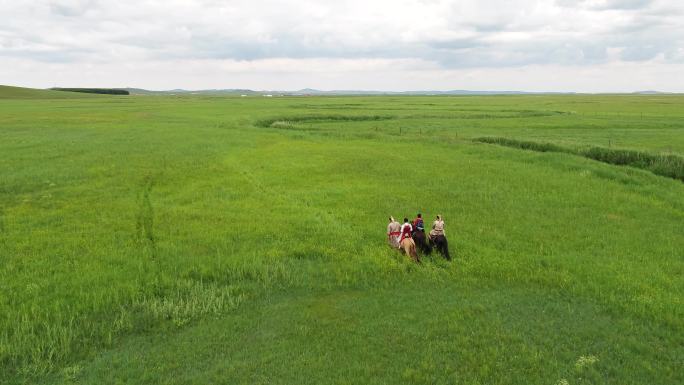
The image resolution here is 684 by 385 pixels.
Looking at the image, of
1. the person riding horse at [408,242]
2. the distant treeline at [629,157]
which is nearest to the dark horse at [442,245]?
the person riding horse at [408,242]

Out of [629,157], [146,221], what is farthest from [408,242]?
[629,157]

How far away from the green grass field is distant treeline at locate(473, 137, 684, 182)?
2574 millimetres

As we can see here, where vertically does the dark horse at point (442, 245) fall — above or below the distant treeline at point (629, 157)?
below

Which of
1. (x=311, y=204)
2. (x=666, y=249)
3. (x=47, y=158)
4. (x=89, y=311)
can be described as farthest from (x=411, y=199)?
(x=47, y=158)

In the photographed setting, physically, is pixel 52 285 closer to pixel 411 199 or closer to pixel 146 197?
pixel 146 197

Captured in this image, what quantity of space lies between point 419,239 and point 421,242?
11 centimetres

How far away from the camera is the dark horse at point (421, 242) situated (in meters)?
15.5

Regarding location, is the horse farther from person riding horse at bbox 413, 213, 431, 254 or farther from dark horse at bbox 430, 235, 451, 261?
dark horse at bbox 430, 235, 451, 261

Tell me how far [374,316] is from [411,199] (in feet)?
36.6

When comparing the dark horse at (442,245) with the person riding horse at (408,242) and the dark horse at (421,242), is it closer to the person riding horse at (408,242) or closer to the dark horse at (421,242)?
the dark horse at (421,242)

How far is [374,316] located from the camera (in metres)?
11.9

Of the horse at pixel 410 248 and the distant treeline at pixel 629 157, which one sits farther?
the distant treeline at pixel 629 157

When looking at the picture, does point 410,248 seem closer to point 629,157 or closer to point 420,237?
point 420,237

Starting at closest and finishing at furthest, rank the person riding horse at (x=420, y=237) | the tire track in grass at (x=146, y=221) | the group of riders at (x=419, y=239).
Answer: the group of riders at (x=419, y=239) → the person riding horse at (x=420, y=237) → the tire track in grass at (x=146, y=221)
